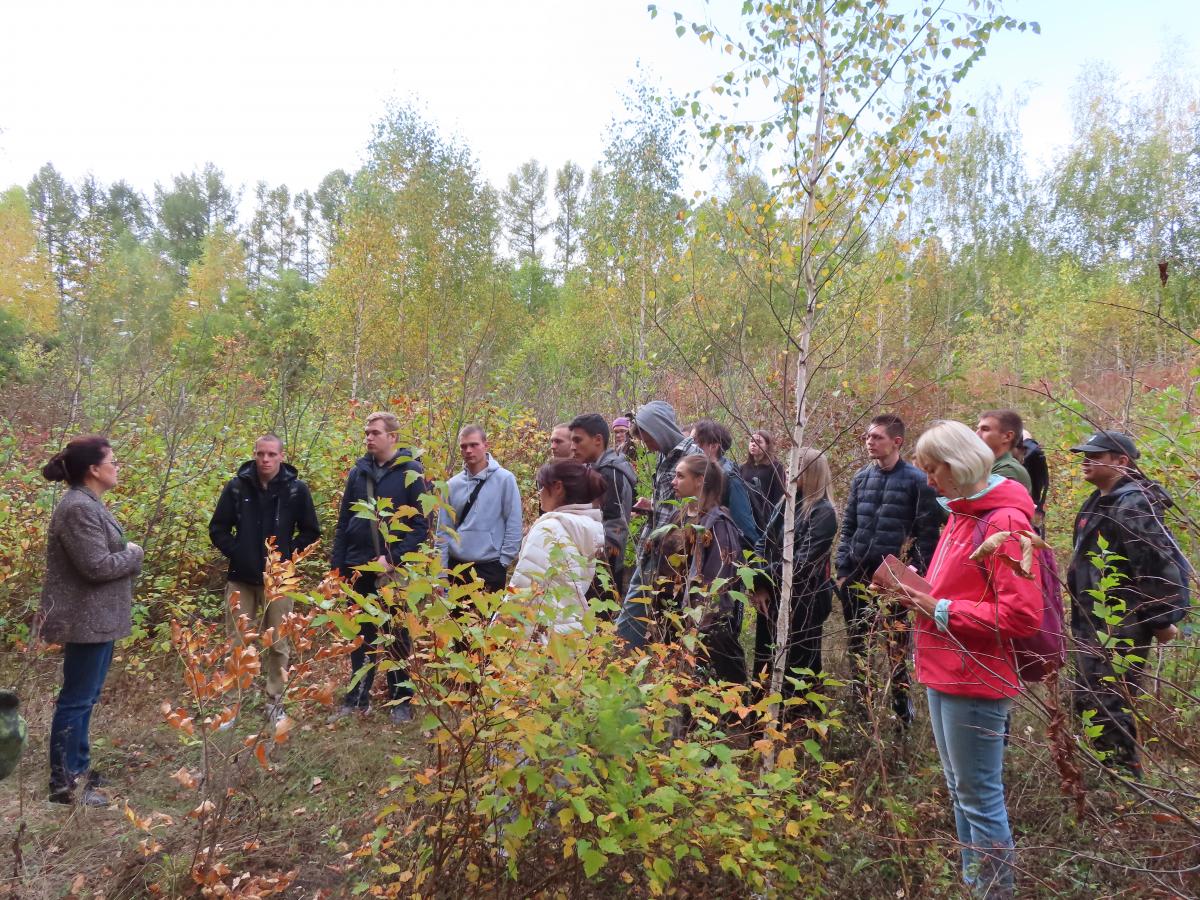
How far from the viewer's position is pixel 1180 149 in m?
19.7

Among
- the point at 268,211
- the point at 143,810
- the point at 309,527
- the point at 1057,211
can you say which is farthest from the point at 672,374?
the point at 268,211

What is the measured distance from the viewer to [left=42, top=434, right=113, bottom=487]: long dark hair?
3.41 m

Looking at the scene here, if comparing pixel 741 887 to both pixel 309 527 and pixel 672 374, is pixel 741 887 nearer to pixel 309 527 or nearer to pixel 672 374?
pixel 309 527

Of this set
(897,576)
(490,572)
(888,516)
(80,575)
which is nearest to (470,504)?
(490,572)

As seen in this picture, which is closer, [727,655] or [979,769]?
[979,769]

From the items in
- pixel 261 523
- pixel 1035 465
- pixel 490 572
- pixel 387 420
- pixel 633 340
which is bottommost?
pixel 490 572

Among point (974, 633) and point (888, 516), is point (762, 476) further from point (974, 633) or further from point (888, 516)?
point (974, 633)

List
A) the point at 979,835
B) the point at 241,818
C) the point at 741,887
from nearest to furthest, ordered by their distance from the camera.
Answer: the point at 979,835, the point at 741,887, the point at 241,818

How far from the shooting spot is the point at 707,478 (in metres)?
3.57

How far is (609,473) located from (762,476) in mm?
1039

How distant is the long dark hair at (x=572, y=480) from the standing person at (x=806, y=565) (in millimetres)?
1106

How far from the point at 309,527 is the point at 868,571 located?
3.61m

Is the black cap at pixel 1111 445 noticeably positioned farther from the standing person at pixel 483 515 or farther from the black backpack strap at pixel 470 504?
the black backpack strap at pixel 470 504

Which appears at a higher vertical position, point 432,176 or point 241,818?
point 432,176
